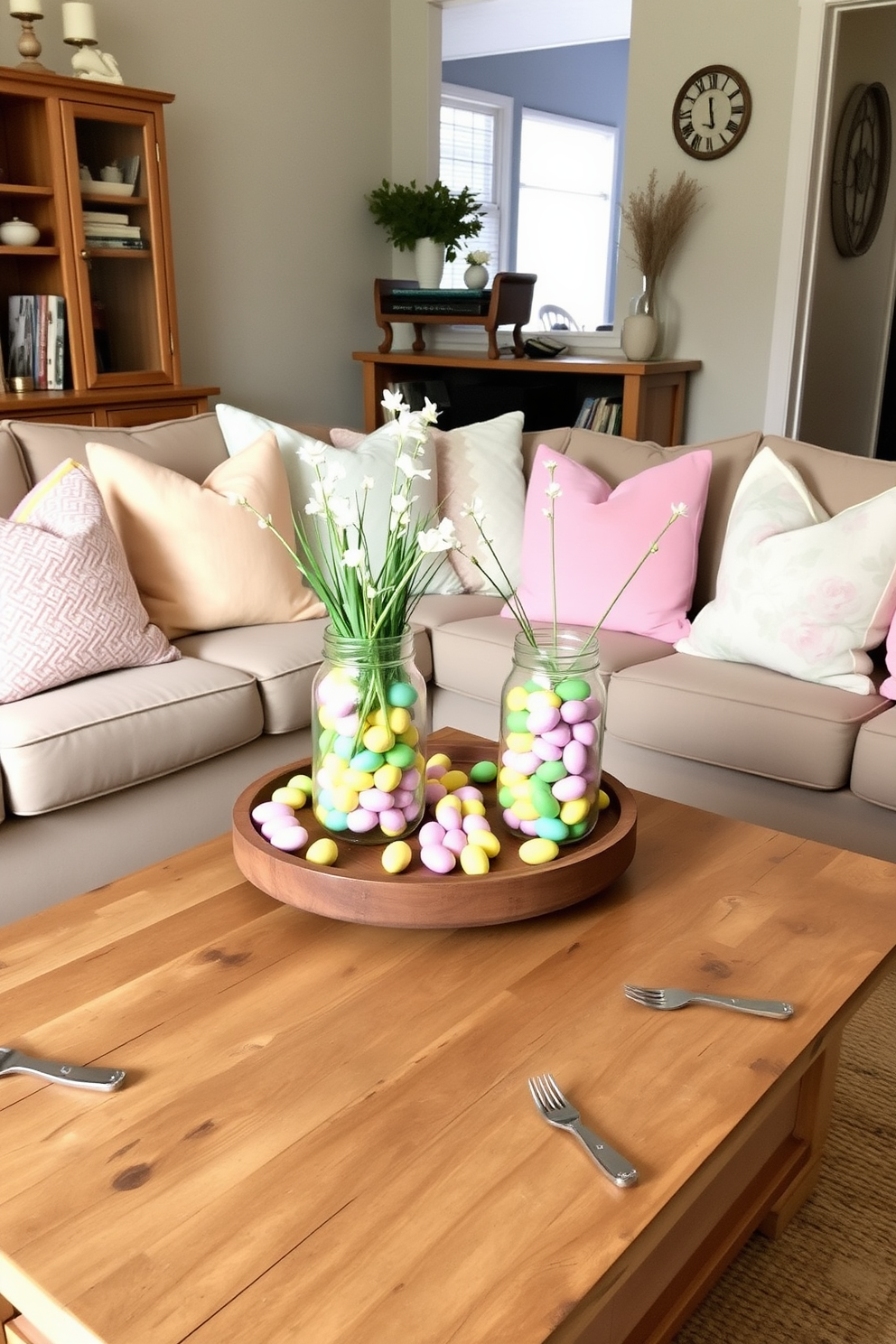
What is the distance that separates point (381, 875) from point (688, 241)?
3597mm

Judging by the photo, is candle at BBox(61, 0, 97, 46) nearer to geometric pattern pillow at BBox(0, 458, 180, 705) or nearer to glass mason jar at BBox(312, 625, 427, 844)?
geometric pattern pillow at BBox(0, 458, 180, 705)

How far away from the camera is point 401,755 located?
53.9 inches

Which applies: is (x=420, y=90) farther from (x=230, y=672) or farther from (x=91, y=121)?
(x=230, y=672)

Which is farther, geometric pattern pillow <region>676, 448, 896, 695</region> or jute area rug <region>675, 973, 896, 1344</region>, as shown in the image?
geometric pattern pillow <region>676, 448, 896, 695</region>

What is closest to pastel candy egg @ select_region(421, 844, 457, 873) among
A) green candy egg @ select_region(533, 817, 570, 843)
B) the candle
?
green candy egg @ select_region(533, 817, 570, 843)

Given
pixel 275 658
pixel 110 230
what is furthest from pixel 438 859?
pixel 110 230

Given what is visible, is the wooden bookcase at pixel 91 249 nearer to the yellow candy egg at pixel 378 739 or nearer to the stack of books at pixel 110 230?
the stack of books at pixel 110 230

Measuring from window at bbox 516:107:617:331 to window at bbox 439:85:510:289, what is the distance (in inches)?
6.9

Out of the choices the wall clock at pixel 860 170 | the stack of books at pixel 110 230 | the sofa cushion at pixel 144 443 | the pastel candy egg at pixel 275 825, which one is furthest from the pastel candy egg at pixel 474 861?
the wall clock at pixel 860 170

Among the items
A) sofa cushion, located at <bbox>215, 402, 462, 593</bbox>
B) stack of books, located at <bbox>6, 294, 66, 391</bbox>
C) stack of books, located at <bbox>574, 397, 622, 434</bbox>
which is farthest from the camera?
stack of books, located at <bbox>574, 397, 622, 434</bbox>

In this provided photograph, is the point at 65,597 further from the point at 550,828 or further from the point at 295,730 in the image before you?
the point at 550,828

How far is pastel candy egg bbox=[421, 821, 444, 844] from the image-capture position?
136 cm

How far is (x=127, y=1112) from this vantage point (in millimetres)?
1018

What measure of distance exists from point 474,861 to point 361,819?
15 centimetres
